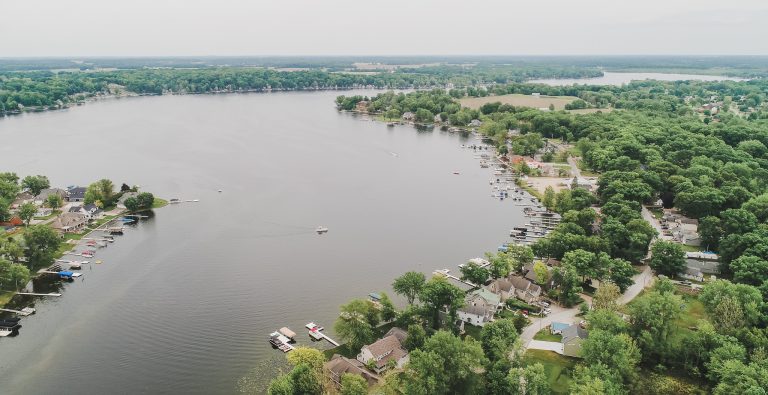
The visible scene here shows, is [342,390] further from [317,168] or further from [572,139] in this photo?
[572,139]

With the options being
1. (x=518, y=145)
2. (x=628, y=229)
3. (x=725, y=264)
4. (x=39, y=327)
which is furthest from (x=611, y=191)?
(x=39, y=327)

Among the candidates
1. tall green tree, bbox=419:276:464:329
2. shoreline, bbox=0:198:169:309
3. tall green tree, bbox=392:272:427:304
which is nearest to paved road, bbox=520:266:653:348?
tall green tree, bbox=419:276:464:329

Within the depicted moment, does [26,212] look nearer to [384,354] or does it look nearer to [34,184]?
[34,184]

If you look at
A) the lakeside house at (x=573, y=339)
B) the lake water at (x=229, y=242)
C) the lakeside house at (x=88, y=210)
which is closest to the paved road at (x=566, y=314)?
the lakeside house at (x=573, y=339)

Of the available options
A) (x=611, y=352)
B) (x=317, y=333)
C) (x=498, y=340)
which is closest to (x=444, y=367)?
(x=498, y=340)

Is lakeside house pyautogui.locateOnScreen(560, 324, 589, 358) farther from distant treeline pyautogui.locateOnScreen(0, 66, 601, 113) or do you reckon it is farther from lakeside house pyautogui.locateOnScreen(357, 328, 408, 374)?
distant treeline pyautogui.locateOnScreen(0, 66, 601, 113)

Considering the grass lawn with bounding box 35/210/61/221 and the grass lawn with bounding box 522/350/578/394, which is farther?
the grass lawn with bounding box 35/210/61/221
